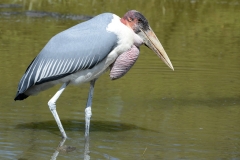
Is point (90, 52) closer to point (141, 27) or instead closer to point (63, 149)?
point (141, 27)

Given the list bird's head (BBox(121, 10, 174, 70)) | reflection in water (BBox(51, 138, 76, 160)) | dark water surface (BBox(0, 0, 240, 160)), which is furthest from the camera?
bird's head (BBox(121, 10, 174, 70))

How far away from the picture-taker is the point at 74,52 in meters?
6.38

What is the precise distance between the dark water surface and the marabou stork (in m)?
0.42

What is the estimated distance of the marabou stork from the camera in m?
6.24

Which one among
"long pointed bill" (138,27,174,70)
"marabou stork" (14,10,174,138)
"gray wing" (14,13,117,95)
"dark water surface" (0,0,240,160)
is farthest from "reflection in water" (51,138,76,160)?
"long pointed bill" (138,27,174,70)

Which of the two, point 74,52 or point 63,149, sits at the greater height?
point 74,52

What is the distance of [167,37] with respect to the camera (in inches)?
445

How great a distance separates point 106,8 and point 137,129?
7.33 metres

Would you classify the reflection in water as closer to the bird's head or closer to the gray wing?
the gray wing

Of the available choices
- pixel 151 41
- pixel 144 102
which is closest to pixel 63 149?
pixel 151 41

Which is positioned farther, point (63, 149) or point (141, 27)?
point (141, 27)

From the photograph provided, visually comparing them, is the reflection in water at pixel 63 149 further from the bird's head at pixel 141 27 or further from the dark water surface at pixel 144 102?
the bird's head at pixel 141 27

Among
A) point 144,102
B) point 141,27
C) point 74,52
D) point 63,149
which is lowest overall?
point 144,102

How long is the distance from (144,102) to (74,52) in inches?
67.5
